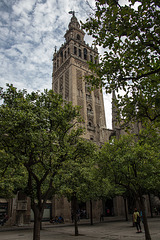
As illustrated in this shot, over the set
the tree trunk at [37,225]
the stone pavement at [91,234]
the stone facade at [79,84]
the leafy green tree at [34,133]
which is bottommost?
the stone pavement at [91,234]

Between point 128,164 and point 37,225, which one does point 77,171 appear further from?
point 37,225

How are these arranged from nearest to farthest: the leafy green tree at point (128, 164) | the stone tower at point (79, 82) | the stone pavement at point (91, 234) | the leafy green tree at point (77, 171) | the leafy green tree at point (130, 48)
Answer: the leafy green tree at point (130, 48), the leafy green tree at point (77, 171), the leafy green tree at point (128, 164), the stone pavement at point (91, 234), the stone tower at point (79, 82)

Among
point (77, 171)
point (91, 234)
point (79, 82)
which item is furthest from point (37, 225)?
point (79, 82)

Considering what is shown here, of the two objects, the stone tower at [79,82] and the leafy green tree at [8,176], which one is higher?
the stone tower at [79,82]

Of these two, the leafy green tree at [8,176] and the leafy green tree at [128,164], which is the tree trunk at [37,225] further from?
the leafy green tree at [128,164]

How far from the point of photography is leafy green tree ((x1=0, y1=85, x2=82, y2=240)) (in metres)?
8.62

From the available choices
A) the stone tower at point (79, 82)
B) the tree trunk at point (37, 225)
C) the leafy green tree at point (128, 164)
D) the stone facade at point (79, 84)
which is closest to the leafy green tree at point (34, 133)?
the tree trunk at point (37, 225)

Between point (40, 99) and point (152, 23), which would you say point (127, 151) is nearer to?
point (40, 99)

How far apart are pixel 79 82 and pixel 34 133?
133 feet

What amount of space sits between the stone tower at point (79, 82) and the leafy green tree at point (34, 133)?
30.3 meters

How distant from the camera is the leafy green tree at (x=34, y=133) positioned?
8617 millimetres

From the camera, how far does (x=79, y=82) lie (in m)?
47.8

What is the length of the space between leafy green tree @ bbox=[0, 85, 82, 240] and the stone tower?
99.4 ft

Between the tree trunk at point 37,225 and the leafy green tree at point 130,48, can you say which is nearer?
the leafy green tree at point 130,48
